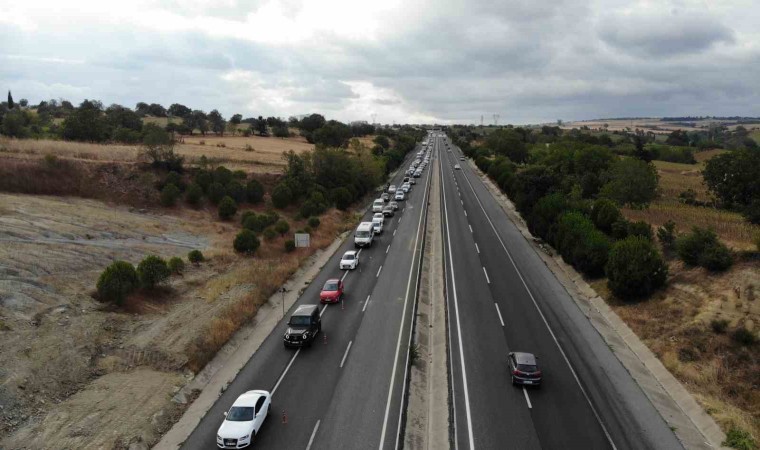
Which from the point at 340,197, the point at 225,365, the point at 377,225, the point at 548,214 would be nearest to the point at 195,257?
the point at 225,365

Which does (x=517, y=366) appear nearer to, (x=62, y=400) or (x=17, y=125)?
(x=62, y=400)

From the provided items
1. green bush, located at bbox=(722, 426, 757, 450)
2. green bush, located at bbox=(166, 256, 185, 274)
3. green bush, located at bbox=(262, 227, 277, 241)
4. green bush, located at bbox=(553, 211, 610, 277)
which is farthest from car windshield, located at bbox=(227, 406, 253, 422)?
green bush, located at bbox=(262, 227, 277, 241)

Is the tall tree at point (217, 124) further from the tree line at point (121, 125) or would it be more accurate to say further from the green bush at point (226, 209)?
the green bush at point (226, 209)

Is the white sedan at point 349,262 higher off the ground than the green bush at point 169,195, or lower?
lower

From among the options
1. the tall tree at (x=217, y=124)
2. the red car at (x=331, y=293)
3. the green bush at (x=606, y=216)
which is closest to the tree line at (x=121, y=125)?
the tall tree at (x=217, y=124)

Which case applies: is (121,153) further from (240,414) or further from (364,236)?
(240,414)
